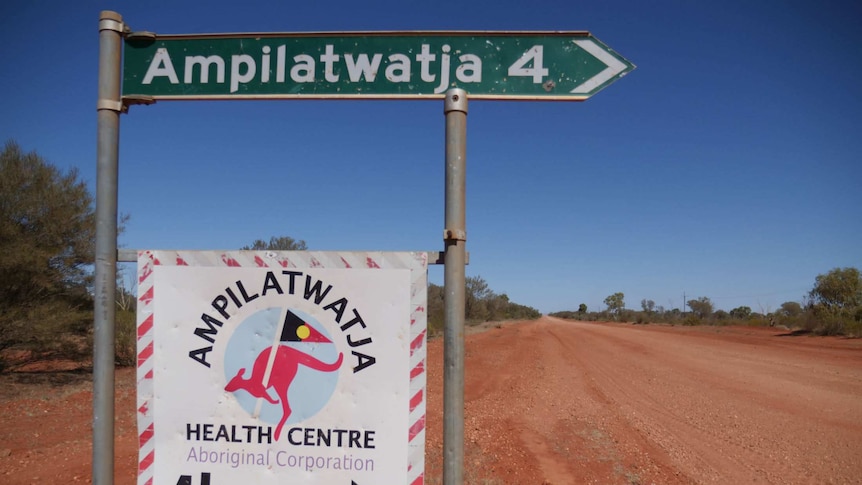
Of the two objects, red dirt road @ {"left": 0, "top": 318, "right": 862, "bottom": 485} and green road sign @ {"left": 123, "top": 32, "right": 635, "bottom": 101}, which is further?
red dirt road @ {"left": 0, "top": 318, "right": 862, "bottom": 485}

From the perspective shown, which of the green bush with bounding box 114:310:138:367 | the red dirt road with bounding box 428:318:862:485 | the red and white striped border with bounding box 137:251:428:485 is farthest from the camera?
the green bush with bounding box 114:310:138:367

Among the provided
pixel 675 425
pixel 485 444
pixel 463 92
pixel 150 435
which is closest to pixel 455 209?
pixel 463 92

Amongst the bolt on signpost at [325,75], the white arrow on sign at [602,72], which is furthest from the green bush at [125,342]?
the white arrow on sign at [602,72]

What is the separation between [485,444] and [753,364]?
525 inches

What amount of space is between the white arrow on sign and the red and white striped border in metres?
1.07

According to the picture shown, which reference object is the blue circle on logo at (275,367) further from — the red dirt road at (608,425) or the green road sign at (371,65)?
the red dirt road at (608,425)

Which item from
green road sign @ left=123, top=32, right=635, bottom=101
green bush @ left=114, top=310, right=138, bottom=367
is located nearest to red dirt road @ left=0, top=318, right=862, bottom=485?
green bush @ left=114, top=310, right=138, bottom=367

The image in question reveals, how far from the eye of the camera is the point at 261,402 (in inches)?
100.0

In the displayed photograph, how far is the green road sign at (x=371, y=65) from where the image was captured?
8.35 ft

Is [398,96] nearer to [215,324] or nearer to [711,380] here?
[215,324]

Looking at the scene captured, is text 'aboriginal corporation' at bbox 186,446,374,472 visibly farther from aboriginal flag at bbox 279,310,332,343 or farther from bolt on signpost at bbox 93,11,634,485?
aboriginal flag at bbox 279,310,332,343

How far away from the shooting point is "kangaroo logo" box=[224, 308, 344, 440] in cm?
250

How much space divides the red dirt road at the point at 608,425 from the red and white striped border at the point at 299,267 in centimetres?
369

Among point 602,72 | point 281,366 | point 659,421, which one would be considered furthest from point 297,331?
point 659,421
